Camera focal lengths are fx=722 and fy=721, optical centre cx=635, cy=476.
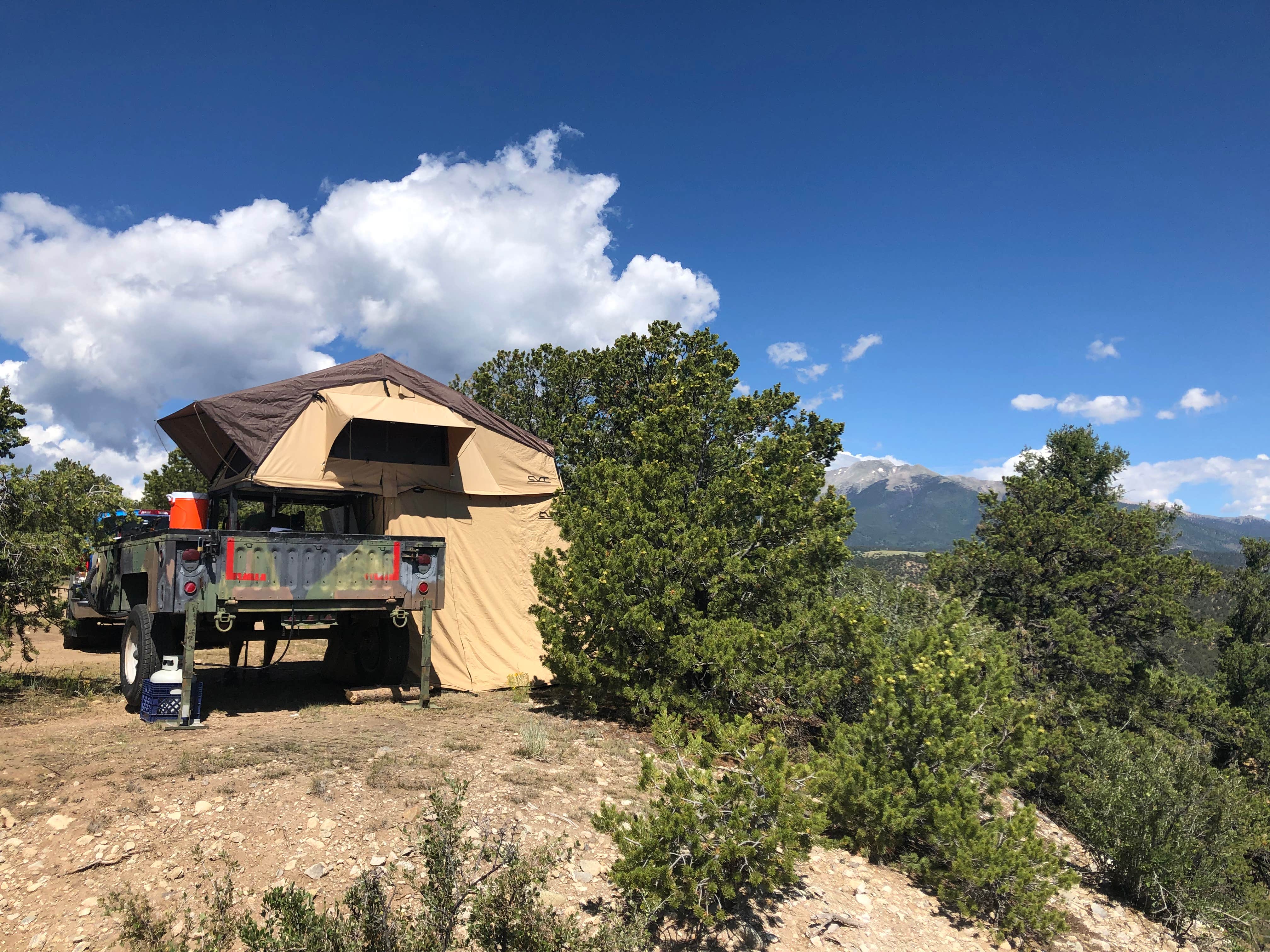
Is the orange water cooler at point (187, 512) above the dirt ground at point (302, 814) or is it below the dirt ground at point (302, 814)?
above

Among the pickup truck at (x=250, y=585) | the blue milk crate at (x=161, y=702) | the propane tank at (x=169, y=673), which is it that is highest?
the pickup truck at (x=250, y=585)

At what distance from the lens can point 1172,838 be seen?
327 inches

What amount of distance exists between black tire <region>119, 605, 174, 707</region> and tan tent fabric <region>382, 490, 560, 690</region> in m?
3.14

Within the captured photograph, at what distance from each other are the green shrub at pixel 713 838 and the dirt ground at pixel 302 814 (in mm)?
470

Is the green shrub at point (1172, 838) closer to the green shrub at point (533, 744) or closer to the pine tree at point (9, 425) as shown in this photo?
the green shrub at point (533, 744)

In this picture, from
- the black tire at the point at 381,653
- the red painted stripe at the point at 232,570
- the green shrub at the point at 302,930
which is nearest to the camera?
the green shrub at the point at 302,930

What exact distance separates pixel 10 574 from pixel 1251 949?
15.2 m

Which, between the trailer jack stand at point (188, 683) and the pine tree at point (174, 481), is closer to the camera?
the trailer jack stand at point (188, 683)

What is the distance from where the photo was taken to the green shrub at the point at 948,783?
6336 millimetres

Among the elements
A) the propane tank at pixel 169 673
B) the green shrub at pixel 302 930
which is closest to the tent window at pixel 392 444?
the propane tank at pixel 169 673

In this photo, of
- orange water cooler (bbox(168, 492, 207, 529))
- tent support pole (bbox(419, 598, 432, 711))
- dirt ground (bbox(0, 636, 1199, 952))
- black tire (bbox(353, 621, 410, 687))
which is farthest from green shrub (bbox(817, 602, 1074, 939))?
orange water cooler (bbox(168, 492, 207, 529))

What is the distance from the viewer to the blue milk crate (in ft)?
25.5

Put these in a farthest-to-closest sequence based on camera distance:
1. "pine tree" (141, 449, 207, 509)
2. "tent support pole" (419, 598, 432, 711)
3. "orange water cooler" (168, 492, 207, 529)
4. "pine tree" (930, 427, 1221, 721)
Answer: "pine tree" (141, 449, 207, 509) → "pine tree" (930, 427, 1221, 721) → "orange water cooler" (168, 492, 207, 529) → "tent support pole" (419, 598, 432, 711)

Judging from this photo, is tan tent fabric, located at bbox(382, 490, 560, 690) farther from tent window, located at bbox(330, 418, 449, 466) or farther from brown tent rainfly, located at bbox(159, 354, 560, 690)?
tent window, located at bbox(330, 418, 449, 466)
